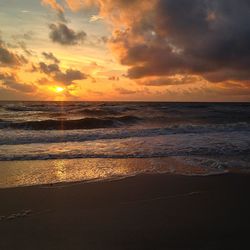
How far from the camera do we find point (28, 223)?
3.88 metres

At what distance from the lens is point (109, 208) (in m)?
4.45

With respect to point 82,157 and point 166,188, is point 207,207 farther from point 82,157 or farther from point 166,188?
point 82,157

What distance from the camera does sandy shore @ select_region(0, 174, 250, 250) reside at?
131 inches

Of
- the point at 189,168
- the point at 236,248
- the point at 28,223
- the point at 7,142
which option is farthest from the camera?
the point at 7,142

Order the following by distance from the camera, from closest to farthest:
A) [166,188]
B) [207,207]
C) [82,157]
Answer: [207,207]
[166,188]
[82,157]

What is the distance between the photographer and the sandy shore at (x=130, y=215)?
10.9 feet

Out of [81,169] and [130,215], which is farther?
[81,169]

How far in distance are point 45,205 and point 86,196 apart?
0.77m

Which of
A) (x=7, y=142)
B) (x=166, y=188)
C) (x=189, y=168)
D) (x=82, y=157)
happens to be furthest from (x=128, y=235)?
(x=7, y=142)

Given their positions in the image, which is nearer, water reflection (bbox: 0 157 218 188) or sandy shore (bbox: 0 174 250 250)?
sandy shore (bbox: 0 174 250 250)

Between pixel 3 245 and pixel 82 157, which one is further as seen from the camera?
pixel 82 157

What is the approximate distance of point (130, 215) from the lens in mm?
4117

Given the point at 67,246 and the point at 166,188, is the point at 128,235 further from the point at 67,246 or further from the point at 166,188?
the point at 166,188

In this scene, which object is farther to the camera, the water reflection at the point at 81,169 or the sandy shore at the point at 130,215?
the water reflection at the point at 81,169
